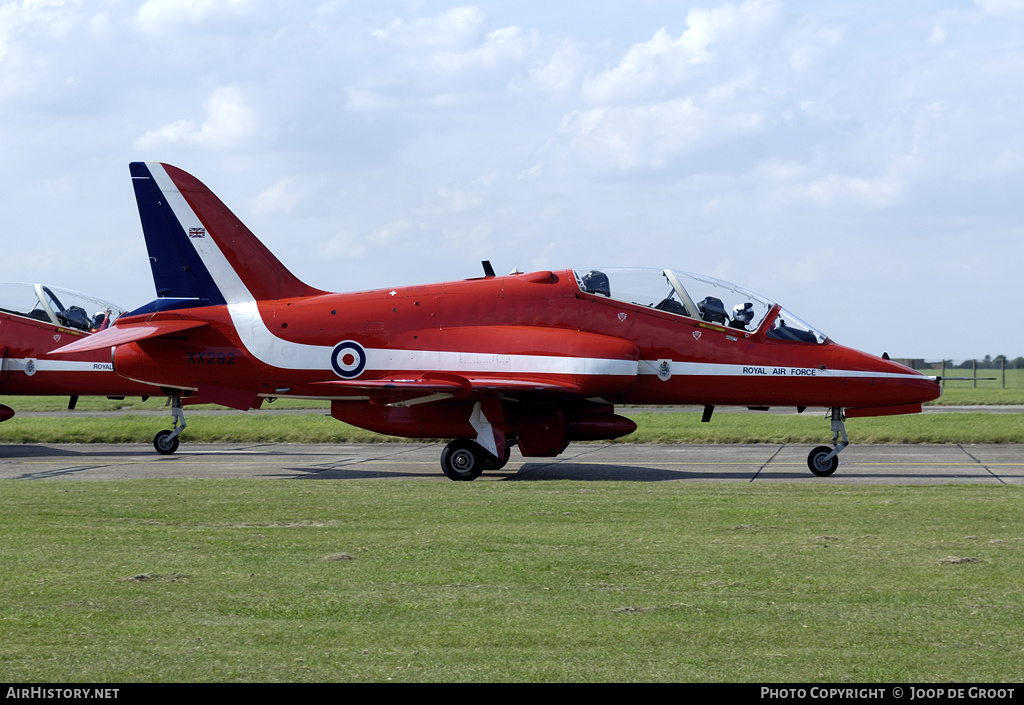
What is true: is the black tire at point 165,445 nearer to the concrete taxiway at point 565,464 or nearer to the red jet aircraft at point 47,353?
the concrete taxiway at point 565,464

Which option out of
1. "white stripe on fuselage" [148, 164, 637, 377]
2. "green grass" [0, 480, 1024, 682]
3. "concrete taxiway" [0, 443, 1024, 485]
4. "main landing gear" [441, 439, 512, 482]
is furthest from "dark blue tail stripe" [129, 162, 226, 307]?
"green grass" [0, 480, 1024, 682]

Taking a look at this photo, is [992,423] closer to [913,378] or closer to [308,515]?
[913,378]

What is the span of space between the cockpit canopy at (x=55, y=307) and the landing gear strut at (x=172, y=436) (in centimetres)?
266

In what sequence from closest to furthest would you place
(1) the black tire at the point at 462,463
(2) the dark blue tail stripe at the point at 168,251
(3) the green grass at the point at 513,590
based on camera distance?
(3) the green grass at the point at 513,590
(1) the black tire at the point at 462,463
(2) the dark blue tail stripe at the point at 168,251

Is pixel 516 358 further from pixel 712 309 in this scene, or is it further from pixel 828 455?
pixel 828 455

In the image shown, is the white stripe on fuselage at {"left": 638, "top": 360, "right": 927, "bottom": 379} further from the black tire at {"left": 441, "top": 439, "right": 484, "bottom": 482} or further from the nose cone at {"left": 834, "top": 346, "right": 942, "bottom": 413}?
the black tire at {"left": 441, "top": 439, "right": 484, "bottom": 482}

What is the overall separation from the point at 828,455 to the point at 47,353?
16.5 m

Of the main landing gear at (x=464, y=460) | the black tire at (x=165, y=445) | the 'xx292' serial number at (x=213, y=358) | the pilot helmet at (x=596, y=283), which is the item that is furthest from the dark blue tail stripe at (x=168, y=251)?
the pilot helmet at (x=596, y=283)

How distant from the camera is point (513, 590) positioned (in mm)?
7773

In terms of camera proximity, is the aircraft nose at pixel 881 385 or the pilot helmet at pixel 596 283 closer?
the aircraft nose at pixel 881 385

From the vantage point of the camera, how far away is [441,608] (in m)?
7.19

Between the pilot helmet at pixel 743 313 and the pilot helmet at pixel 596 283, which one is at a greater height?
the pilot helmet at pixel 596 283

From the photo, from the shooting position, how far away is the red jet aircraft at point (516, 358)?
17.6 m

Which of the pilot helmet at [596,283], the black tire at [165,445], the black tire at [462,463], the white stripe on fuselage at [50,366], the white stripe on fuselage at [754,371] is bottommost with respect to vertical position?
the black tire at [165,445]
